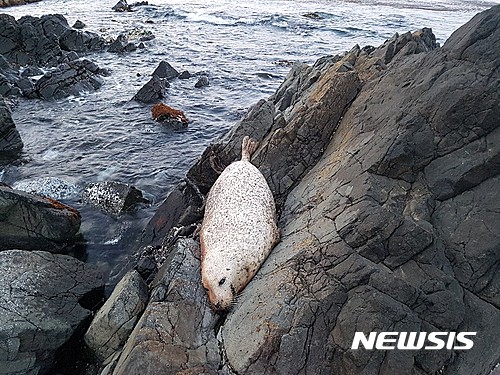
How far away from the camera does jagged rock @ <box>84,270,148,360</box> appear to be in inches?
254

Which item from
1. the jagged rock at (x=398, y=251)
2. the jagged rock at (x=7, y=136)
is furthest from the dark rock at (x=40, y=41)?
the jagged rock at (x=398, y=251)

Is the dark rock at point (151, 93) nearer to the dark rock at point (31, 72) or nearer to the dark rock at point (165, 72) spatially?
the dark rock at point (165, 72)

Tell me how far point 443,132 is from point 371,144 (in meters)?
1.04

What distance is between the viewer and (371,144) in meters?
6.64

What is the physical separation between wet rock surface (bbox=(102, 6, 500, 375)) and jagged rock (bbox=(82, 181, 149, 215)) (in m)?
3.65

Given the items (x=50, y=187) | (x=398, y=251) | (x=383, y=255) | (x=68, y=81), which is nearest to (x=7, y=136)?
(x=50, y=187)

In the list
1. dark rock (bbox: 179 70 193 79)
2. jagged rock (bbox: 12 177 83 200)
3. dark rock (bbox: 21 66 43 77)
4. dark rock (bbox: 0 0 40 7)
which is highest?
jagged rock (bbox: 12 177 83 200)

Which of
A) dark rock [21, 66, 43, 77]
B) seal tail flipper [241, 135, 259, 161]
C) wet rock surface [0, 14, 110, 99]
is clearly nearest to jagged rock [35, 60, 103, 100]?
wet rock surface [0, 14, 110, 99]

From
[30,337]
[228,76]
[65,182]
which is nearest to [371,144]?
[30,337]

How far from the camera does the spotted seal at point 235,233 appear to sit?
21.1 ft

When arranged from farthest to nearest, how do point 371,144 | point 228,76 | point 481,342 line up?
point 228,76 → point 371,144 → point 481,342

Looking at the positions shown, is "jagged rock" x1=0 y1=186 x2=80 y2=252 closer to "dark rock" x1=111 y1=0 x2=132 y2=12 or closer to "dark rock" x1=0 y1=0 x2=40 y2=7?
"dark rock" x1=111 y1=0 x2=132 y2=12

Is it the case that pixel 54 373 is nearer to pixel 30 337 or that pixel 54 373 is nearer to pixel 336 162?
pixel 30 337

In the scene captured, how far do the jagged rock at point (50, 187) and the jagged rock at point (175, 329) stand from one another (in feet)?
16.7
